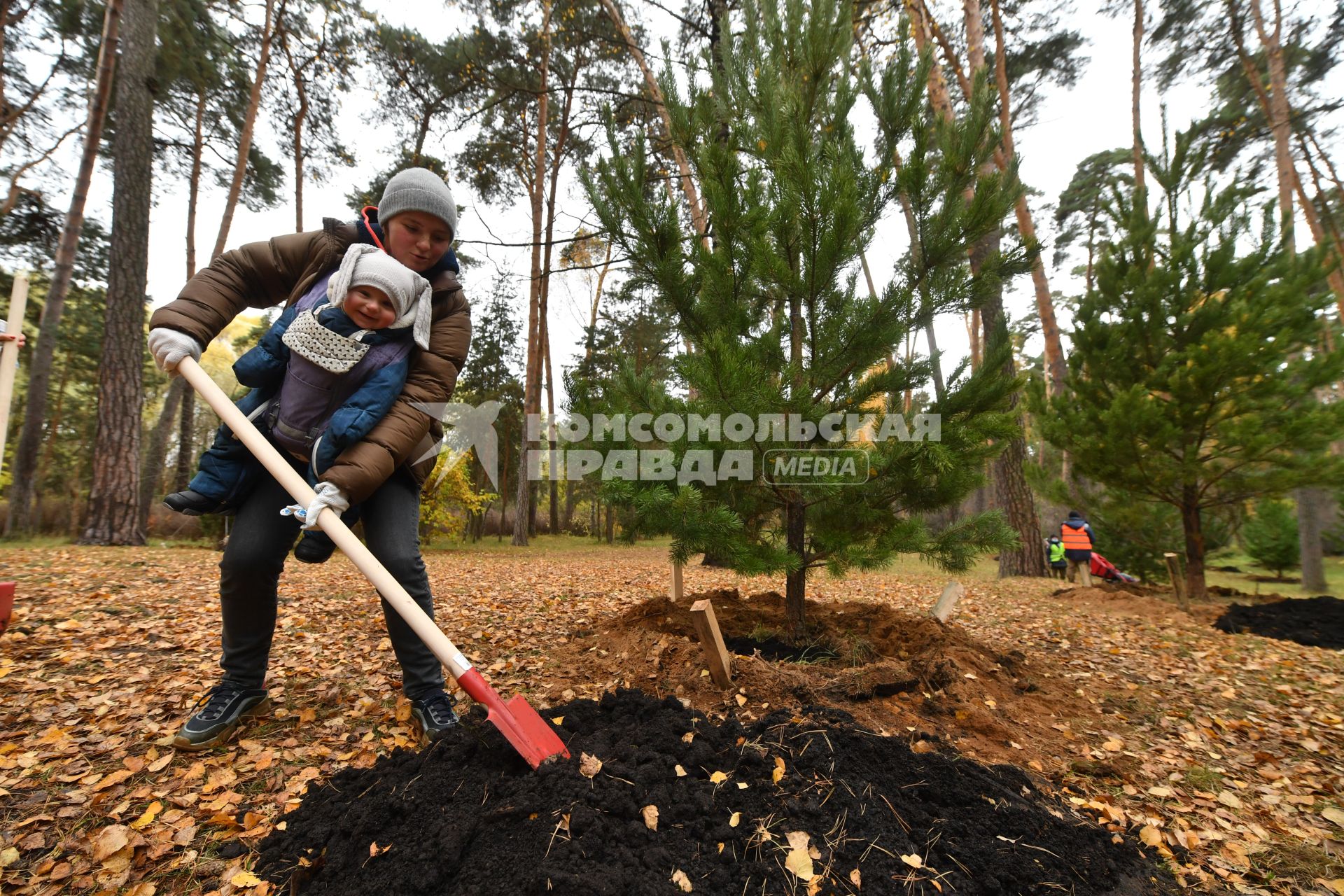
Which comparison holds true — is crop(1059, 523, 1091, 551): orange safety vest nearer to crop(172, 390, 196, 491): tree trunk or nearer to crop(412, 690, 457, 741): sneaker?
crop(412, 690, 457, 741): sneaker

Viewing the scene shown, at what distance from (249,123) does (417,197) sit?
1169 centimetres

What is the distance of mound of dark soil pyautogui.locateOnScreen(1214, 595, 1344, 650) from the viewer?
4270mm

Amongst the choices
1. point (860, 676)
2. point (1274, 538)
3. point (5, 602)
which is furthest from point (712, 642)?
point (1274, 538)

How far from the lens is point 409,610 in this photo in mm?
1781

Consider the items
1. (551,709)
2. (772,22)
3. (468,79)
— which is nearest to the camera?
(551,709)

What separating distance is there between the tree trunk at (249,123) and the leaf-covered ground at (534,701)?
330 inches

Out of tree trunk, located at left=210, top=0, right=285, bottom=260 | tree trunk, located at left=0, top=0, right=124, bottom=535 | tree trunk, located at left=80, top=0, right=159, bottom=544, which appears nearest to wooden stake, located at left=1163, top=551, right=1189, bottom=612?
tree trunk, located at left=80, top=0, right=159, bottom=544

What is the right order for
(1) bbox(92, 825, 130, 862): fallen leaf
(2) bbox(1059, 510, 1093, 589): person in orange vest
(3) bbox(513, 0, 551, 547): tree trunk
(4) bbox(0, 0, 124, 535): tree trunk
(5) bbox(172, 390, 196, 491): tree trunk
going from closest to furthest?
(1) bbox(92, 825, 130, 862): fallen leaf → (2) bbox(1059, 510, 1093, 589): person in orange vest → (4) bbox(0, 0, 124, 535): tree trunk → (5) bbox(172, 390, 196, 491): tree trunk → (3) bbox(513, 0, 551, 547): tree trunk

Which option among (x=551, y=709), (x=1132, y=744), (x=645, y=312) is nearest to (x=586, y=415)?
(x=551, y=709)

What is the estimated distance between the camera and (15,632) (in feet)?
9.04

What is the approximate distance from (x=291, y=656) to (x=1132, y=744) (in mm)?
3621

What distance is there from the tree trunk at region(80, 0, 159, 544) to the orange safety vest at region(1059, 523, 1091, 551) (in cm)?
1127

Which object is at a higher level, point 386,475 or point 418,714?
point 386,475

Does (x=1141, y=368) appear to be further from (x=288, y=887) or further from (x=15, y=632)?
(x=15, y=632)
